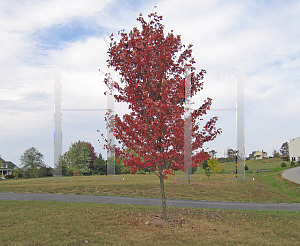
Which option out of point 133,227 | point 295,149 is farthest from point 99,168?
point 295,149

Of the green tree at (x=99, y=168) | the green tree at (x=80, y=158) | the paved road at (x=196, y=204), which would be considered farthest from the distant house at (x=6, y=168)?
the paved road at (x=196, y=204)

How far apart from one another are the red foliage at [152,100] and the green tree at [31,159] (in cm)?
6552

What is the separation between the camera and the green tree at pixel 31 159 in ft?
217

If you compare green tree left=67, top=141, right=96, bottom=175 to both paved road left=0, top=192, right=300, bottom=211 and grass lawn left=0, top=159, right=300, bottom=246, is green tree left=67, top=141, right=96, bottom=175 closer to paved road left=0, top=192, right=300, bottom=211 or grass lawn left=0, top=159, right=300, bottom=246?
paved road left=0, top=192, right=300, bottom=211

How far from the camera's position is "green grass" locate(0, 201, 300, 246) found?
676 cm

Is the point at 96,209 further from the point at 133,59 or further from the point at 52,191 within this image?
the point at 52,191

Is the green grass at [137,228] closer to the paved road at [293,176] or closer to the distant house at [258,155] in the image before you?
the paved road at [293,176]

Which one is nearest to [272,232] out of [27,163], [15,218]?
[15,218]

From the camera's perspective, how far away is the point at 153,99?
8711 millimetres

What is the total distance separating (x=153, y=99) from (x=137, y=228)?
4.40 m

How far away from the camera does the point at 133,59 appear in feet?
27.7

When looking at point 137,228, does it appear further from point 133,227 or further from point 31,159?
point 31,159

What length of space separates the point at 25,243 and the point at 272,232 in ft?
24.3

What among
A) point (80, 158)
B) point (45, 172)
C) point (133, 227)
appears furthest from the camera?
point (80, 158)
